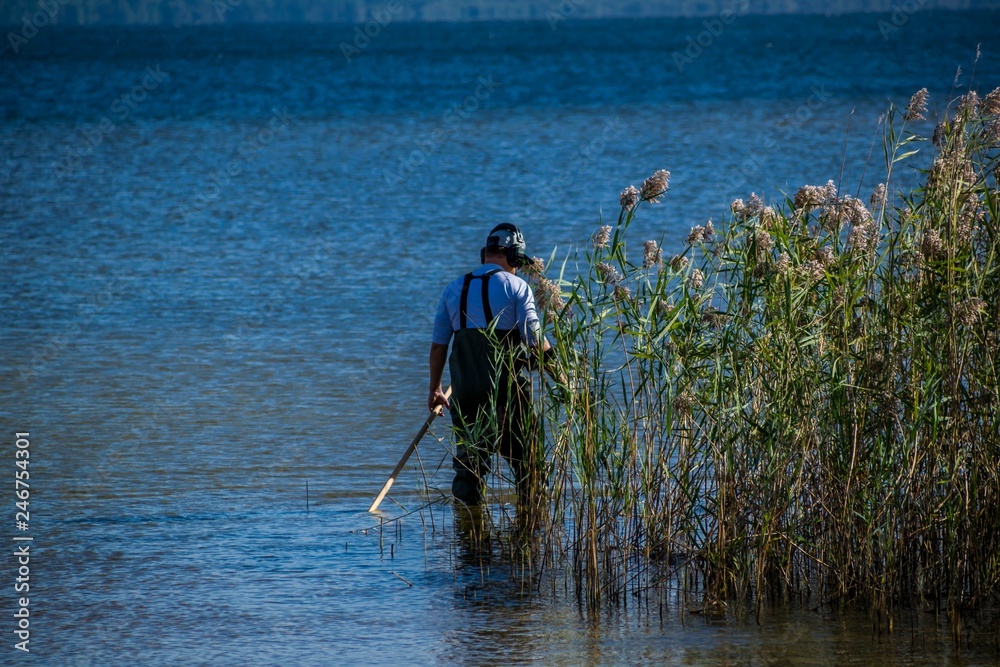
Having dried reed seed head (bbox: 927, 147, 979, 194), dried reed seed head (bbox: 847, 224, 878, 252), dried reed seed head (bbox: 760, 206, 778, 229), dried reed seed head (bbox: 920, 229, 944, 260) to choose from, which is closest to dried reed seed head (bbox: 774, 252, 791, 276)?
dried reed seed head (bbox: 760, 206, 778, 229)

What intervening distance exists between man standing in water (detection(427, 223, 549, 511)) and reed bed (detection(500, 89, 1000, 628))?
1.73 ft

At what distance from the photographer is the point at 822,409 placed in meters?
5.47

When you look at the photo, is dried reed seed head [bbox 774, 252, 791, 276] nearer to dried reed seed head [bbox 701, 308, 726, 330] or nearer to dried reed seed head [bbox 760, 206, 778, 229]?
dried reed seed head [bbox 760, 206, 778, 229]

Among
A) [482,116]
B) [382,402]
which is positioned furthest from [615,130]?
[382,402]

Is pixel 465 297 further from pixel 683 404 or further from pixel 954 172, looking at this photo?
pixel 954 172

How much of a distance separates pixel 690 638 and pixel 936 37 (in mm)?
94292

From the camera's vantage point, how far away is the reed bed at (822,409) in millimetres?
5277

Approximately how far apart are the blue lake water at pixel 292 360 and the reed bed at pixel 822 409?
256 mm

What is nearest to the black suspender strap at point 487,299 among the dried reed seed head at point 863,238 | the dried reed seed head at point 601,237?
the dried reed seed head at point 601,237

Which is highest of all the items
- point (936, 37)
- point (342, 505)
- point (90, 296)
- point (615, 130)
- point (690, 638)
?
point (936, 37)

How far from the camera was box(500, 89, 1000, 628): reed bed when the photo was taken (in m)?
5.28

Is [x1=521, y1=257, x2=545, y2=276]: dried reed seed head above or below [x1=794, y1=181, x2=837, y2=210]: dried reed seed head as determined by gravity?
below

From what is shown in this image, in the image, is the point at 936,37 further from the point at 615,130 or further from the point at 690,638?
the point at 690,638

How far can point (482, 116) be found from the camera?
123 ft
